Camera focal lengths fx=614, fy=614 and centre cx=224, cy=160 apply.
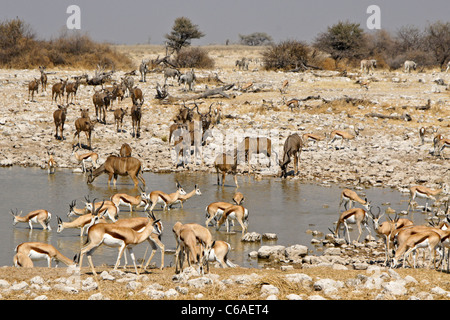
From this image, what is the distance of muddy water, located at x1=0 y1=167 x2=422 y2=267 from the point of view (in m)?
12.0

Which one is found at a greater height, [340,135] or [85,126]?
[85,126]

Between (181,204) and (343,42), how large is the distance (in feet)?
103

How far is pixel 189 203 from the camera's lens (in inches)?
615

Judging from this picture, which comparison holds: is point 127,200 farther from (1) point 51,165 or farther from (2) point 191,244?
(1) point 51,165

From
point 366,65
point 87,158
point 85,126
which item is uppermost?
point 366,65

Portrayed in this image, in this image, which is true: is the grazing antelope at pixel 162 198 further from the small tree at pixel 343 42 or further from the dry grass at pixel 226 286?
the small tree at pixel 343 42

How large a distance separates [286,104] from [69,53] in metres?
20.3

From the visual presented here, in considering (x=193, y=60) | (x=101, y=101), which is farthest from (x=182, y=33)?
(x=101, y=101)

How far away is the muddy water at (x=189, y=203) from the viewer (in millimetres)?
11953

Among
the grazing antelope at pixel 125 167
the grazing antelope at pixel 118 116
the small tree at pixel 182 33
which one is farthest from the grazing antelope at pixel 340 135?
the small tree at pixel 182 33

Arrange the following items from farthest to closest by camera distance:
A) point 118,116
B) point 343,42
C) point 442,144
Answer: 1. point 343,42
2. point 118,116
3. point 442,144

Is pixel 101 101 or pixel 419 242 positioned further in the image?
pixel 101 101
